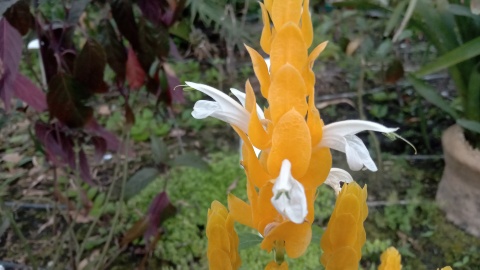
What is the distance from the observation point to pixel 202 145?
2430mm

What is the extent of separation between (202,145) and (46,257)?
0.90m

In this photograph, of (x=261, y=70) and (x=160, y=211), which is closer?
(x=261, y=70)

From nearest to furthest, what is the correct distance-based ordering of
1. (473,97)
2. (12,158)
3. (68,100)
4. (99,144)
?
(68,100)
(99,144)
(473,97)
(12,158)

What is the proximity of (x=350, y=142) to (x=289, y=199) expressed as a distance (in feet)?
0.32

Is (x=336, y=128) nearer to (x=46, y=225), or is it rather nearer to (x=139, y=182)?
(x=139, y=182)

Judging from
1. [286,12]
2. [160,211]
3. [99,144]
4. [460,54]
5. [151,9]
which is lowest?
[160,211]

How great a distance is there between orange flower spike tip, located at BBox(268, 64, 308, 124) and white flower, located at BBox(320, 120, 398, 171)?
0.04 meters

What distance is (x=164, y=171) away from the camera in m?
1.42

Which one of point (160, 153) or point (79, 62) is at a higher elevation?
point (79, 62)

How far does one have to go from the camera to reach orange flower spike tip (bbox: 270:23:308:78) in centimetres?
44

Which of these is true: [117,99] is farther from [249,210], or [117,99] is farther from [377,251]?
[249,210]

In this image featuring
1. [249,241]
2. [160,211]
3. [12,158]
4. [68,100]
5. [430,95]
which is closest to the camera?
[249,241]

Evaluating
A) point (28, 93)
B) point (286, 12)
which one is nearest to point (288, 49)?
point (286, 12)

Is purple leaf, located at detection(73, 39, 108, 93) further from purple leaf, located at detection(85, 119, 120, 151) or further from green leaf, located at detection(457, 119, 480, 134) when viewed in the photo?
green leaf, located at detection(457, 119, 480, 134)
